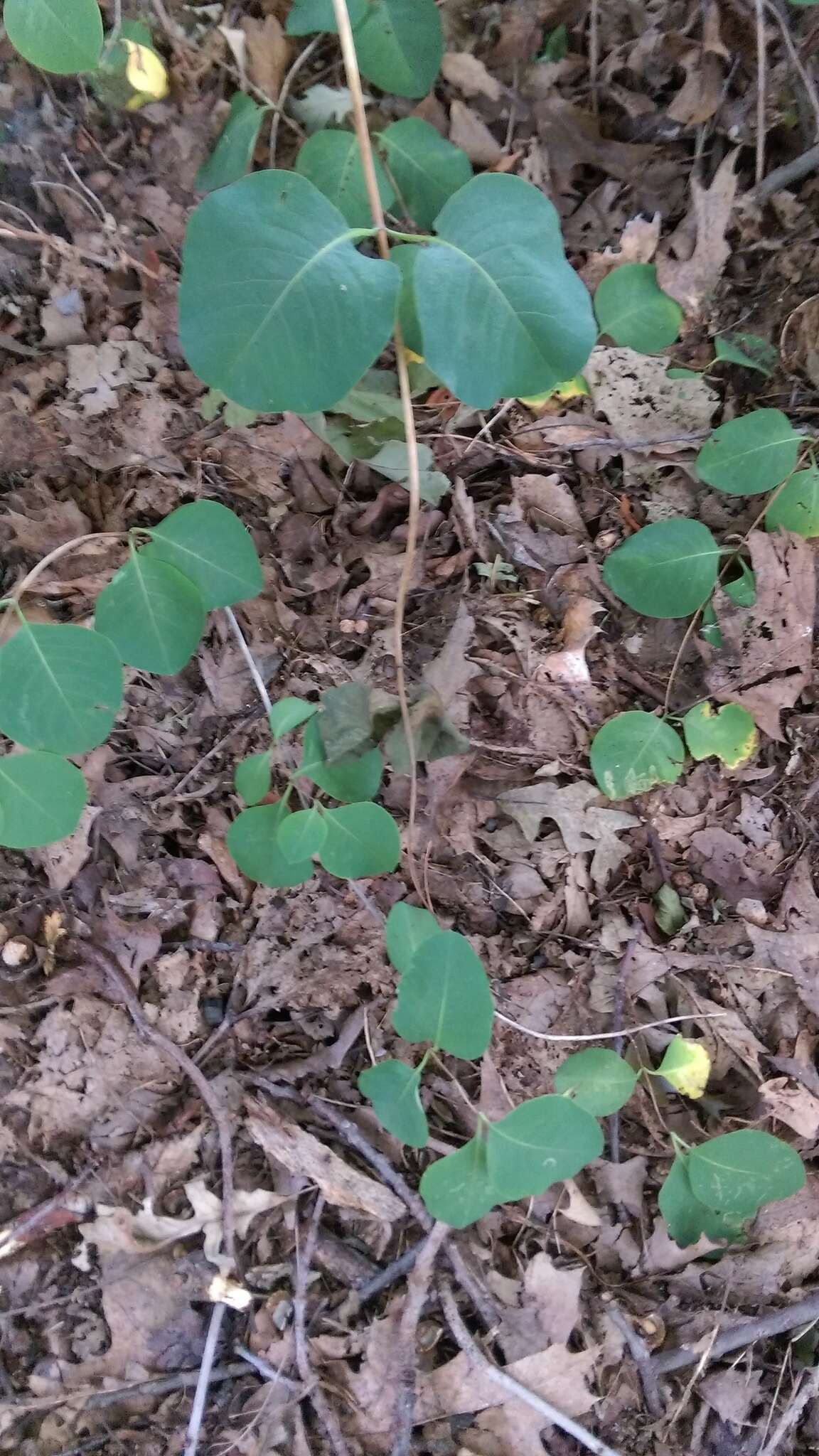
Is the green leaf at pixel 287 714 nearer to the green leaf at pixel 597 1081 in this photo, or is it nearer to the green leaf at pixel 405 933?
the green leaf at pixel 405 933

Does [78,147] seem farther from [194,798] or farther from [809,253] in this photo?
[809,253]

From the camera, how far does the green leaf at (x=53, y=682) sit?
1.30 m

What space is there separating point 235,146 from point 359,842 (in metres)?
1.25

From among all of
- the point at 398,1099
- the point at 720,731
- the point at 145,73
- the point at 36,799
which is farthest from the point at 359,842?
the point at 145,73

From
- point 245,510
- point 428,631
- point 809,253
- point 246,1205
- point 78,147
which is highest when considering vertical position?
point 78,147

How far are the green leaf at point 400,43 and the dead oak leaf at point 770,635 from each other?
0.97m

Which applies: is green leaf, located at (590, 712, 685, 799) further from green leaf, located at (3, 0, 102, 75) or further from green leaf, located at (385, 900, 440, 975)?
green leaf, located at (3, 0, 102, 75)

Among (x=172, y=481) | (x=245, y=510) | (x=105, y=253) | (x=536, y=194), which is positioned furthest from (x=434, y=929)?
(x=105, y=253)

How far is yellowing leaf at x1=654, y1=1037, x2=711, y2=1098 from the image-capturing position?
1531mm

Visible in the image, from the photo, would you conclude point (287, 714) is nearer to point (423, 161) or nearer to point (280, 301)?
point (280, 301)

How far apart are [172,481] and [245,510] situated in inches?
5.7

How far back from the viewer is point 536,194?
1.12 metres

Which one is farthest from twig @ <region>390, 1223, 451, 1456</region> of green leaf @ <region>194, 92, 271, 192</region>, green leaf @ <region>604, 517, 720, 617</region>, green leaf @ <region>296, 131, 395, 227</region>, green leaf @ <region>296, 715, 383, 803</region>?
green leaf @ <region>194, 92, 271, 192</region>

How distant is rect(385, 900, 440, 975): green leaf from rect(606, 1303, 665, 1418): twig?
0.79m
